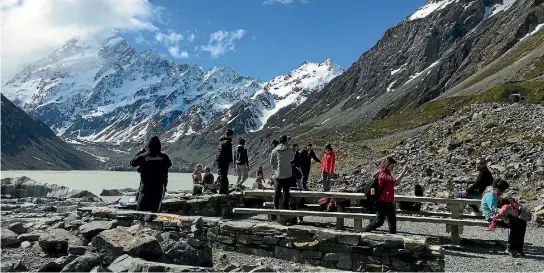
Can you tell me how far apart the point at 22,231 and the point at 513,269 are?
12773 millimetres

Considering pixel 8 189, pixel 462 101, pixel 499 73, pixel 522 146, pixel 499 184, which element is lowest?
pixel 8 189

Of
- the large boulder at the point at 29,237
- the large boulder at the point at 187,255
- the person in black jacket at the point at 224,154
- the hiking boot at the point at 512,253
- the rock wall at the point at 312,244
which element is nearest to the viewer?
the rock wall at the point at 312,244

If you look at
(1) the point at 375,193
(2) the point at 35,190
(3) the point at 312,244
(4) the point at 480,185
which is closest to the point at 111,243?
(3) the point at 312,244

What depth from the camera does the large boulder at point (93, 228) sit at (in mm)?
11578

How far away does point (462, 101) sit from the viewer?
11006 cm

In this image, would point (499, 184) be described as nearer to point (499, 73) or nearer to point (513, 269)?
point (513, 269)

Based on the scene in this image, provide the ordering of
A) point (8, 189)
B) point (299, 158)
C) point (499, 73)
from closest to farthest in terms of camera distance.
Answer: point (299, 158), point (8, 189), point (499, 73)

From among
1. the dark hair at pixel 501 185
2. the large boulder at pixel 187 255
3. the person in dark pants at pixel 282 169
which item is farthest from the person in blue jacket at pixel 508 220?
the large boulder at pixel 187 255

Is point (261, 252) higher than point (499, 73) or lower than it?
lower

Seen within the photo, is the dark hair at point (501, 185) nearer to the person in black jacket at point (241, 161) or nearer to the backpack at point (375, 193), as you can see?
the backpack at point (375, 193)

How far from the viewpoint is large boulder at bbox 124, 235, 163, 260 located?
9.63 meters

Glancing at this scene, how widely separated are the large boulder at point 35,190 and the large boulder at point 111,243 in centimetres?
3124

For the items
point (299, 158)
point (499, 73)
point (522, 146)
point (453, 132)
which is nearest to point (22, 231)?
point (299, 158)

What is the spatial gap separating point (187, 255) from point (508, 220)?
8.35 metres
